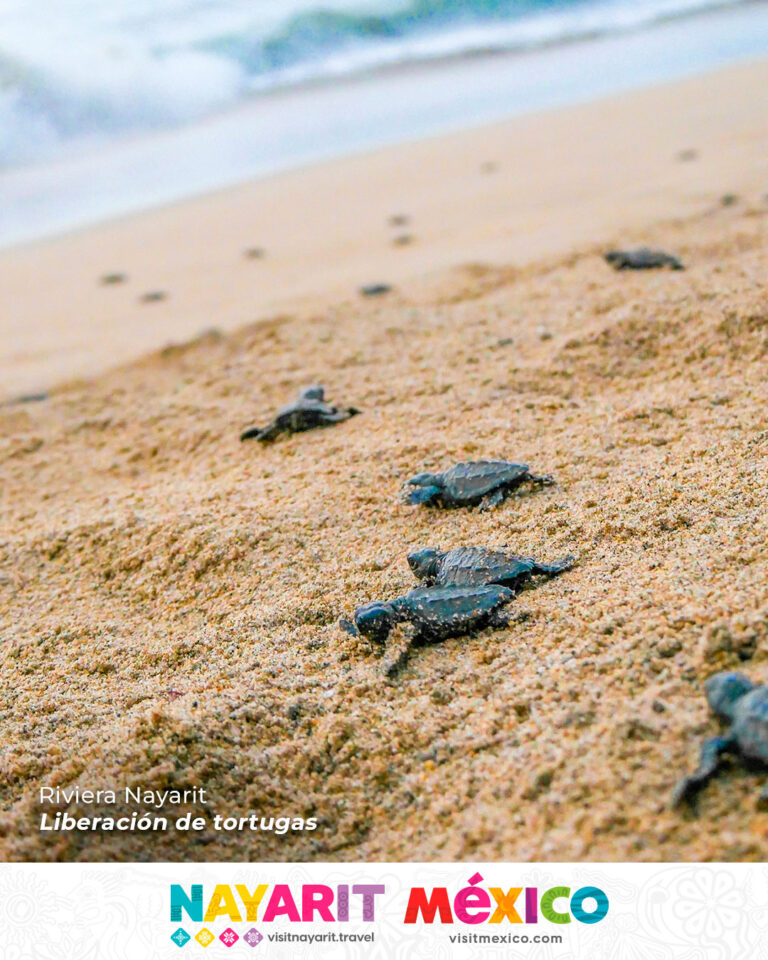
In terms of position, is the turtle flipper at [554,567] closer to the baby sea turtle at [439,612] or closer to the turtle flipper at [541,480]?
the baby sea turtle at [439,612]

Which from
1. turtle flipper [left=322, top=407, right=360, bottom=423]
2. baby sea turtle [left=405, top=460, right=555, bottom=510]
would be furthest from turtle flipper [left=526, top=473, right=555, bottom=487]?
turtle flipper [left=322, top=407, right=360, bottom=423]

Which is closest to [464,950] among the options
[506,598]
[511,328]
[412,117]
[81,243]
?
Answer: [506,598]

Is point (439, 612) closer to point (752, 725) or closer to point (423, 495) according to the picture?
point (423, 495)

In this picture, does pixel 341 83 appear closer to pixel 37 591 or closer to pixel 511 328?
pixel 511 328

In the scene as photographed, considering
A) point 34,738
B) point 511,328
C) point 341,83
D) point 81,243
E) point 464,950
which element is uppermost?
point 341,83

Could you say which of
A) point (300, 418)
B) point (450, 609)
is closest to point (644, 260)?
point (300, 418)

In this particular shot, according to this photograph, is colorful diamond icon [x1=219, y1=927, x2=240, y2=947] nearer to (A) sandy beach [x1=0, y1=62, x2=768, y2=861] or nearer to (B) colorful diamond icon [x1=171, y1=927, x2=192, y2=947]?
(B) colorful diamond icon [x1=171, y1=927, x2=192, y2=947]
